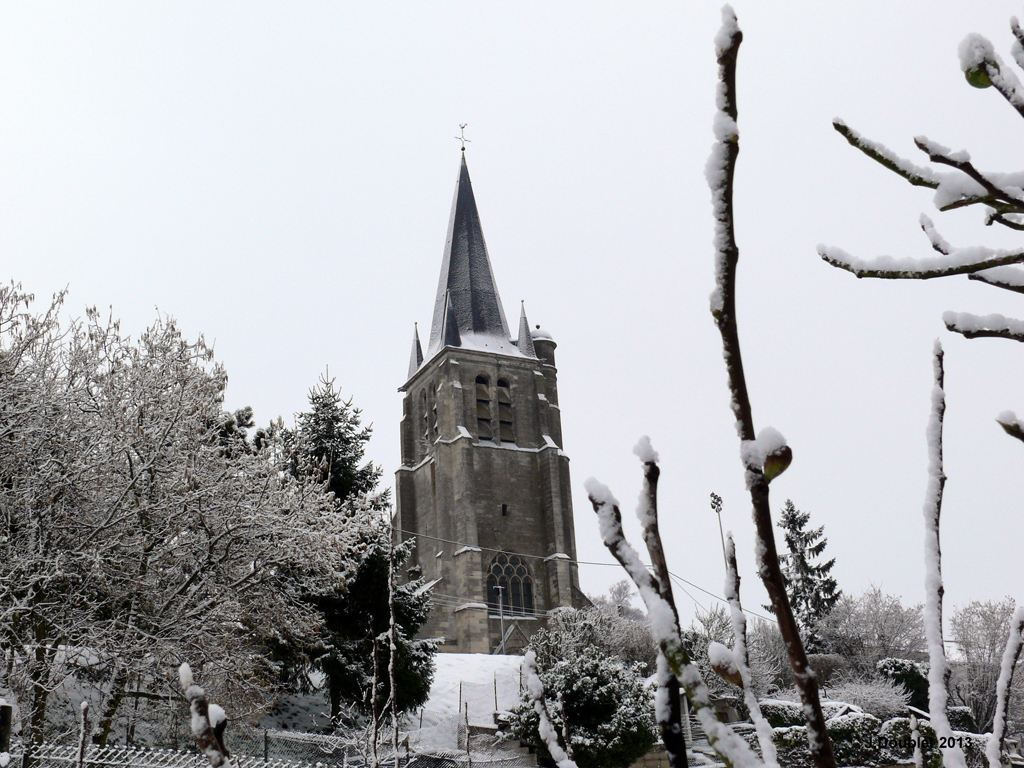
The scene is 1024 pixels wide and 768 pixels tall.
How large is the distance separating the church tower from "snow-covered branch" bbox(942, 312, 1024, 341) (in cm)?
4130

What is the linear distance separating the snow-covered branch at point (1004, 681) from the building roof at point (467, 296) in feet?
158

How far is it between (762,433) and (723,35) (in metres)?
0.36

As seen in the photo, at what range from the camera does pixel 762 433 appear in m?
0.82

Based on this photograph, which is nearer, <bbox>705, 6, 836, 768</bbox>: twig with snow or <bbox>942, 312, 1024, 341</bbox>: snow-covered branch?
<bbox>705, 6, 836, 768</bbox>: twig with snow

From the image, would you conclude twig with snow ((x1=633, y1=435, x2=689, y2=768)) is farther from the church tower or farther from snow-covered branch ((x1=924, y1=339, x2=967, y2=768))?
the church tower

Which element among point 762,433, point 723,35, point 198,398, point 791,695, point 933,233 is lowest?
point 791,695

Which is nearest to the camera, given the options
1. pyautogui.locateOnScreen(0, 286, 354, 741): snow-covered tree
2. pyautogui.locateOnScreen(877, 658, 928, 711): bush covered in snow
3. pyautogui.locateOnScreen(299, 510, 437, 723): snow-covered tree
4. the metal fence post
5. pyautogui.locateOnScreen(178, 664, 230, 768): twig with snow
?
pyautogui.locateOnScreen(178, 664, 230, 768): twig with snow

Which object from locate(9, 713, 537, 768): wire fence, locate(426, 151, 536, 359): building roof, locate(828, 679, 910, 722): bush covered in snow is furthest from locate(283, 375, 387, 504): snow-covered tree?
locate(426, 151, 536, 359): building roof

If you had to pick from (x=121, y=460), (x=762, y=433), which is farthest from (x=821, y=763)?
(x=121, y=460)

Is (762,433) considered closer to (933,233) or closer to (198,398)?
(933,233)

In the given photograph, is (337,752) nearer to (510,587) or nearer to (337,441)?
(337,441)

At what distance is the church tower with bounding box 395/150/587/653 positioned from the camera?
43.6 metres

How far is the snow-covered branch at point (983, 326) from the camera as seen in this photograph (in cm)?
123

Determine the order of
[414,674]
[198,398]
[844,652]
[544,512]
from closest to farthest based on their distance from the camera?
1. [198,398]
2. [414,674]
3. [844,652]
4. [544,512]
